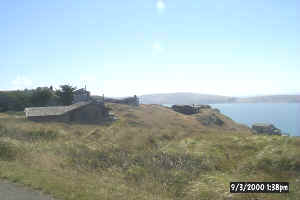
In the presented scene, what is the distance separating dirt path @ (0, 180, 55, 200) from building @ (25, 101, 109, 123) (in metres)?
40.3

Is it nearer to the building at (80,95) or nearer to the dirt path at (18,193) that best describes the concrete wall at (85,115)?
the building at (80,95)

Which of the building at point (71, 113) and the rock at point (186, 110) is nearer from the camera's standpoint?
→ the building at point (71, 113)

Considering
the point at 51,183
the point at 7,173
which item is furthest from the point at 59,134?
the point at 51,183

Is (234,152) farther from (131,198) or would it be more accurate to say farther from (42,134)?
(42,134)

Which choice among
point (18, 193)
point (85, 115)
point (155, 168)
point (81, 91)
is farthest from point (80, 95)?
Answer: point (18, 193)

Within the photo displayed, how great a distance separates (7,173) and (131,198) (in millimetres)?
4336

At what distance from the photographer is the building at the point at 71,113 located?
1757 inches

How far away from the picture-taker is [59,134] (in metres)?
18.2
